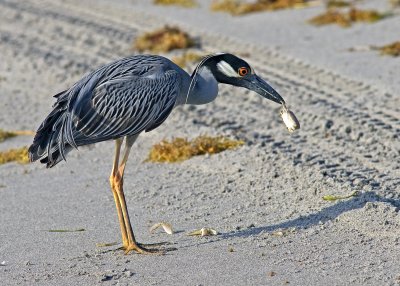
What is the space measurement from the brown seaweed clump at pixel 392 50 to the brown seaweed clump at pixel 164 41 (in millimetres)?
2827

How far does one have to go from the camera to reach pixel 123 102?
718 cm

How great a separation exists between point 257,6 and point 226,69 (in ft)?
28.4

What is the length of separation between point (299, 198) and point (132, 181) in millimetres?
1748

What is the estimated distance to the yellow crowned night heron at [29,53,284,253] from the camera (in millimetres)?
7098

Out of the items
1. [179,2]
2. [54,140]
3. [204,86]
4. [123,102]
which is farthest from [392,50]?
[54,140]

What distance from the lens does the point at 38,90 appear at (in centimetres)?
1274

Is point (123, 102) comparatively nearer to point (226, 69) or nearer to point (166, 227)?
point (226, 69)

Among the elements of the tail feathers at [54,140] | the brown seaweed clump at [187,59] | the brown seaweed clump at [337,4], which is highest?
the tail feathers at [54,140]

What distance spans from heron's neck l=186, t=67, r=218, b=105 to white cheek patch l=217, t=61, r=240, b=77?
0.09 m

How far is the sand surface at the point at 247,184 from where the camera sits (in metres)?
6.63

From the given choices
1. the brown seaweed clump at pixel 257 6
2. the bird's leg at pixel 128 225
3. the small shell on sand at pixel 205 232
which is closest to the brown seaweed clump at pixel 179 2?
the brown seaweed clump at pixel 257 6

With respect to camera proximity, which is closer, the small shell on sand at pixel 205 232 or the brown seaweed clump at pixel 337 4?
the small shell on sand at pixel 205 232

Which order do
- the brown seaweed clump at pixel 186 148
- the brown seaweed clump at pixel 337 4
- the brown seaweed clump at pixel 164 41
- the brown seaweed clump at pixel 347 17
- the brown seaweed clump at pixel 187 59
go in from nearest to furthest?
the brown seaweed clump at pixel 186 148, the brown seaweed clump at pixel 187 59, the brown seaweed clump at pixel 164 41, the brown seaweed clump at pixel 347 17, the brown seaweed clump at pixel 337 4

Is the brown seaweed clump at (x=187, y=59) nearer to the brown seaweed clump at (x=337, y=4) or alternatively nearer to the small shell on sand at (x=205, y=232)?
the brown seaweed clump at (x=337, y=4)
